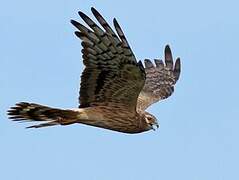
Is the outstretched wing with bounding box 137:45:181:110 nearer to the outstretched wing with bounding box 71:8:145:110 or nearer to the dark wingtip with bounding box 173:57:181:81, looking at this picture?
the dark wingtip with bounding box 173:57:181:81

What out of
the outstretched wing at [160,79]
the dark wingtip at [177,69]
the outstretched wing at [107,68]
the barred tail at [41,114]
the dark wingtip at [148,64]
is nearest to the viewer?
the outstretched wing at [107,68]

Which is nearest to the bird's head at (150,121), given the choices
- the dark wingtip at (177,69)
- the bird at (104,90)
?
the bird at (104,90)

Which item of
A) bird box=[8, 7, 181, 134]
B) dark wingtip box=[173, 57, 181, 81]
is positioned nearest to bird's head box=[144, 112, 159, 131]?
bird box=[8, 7, 181, 134]

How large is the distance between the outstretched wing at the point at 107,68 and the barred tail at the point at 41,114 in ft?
1.13

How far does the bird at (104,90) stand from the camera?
43.3 ft

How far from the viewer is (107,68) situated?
45.2 ft

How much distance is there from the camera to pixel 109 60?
13.6 meters

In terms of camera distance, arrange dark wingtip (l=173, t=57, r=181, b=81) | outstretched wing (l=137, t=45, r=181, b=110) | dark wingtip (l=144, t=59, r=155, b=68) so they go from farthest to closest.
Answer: dark wingtip (l=144, t=59, r=155, b=68) → dark wingtip (l=173, t=57, r=181, b=81) → outstretched wing (l=137, t=45, r=181, b=110)

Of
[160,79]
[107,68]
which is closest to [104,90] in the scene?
[107,68]

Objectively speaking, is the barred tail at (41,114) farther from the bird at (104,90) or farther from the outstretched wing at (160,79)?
the outstretched wing at (160,79)

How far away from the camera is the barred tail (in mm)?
14352

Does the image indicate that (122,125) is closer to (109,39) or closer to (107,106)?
(107,106)

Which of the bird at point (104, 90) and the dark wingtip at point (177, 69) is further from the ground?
the dark wingtip at point (177, 69)

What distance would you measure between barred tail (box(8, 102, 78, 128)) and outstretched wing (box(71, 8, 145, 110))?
0.34m
